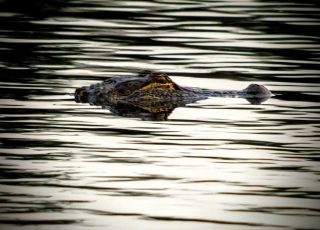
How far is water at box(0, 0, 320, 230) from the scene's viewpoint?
941 cm

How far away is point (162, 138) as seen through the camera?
12703 mm

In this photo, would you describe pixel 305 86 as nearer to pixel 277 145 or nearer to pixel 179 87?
pixel 179 87

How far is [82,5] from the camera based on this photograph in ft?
106

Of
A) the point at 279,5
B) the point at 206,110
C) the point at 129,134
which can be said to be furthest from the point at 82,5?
the point at 129,134

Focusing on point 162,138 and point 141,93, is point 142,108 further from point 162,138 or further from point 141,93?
point 162,138

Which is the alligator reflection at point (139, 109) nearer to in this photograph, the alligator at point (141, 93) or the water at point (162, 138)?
the alligator at point (141, 93)

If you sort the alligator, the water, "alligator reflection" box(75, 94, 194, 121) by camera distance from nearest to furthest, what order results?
the water < "alligator reflection" box(75, 94, 194, 121) < the alligator

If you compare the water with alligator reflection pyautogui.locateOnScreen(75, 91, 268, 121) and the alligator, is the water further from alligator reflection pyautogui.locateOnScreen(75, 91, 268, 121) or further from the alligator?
the alligator

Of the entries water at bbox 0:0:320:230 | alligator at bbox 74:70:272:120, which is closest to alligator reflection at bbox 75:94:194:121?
alligator at bbox 74:70:272:120

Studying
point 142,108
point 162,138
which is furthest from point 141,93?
point 162,138

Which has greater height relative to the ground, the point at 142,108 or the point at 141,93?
the point at 141,93

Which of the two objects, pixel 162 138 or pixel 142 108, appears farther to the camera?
pixel 142 108

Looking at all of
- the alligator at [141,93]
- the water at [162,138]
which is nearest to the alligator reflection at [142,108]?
the alligator at [141,93]

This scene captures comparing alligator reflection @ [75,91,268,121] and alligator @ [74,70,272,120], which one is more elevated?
alligator @ [74,70,272,120]
